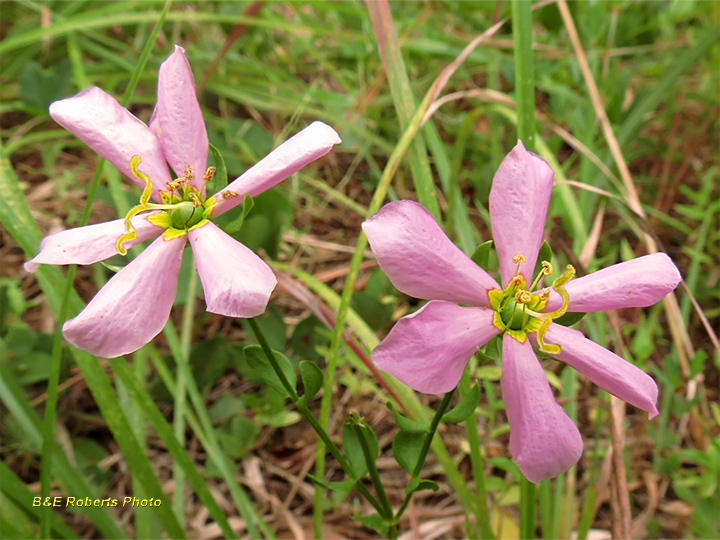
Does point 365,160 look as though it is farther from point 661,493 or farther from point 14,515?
point 14,515

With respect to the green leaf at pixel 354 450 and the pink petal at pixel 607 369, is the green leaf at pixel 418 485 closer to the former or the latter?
the green leaf at pixel 354 450

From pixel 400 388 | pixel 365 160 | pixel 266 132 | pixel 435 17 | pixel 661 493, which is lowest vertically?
pixel 661 493

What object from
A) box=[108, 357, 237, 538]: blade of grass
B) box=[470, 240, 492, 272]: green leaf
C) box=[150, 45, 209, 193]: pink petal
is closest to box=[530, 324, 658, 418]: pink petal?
box=[470, 240, 492, 272]: green leaf

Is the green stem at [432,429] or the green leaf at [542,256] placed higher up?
the green leaf at [542,256]

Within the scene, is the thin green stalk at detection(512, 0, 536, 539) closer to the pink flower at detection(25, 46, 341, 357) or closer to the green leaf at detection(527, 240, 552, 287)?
the green leaf at detection(527, 240, 552, 287)

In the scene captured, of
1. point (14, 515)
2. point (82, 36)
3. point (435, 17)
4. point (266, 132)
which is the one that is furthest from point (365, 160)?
point (14, 515)

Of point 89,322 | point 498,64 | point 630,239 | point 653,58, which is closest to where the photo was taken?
point 89,322

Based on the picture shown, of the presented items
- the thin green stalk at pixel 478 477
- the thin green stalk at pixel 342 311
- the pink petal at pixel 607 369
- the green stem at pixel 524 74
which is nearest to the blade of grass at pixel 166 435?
the thin green stalk at pixel 342 311

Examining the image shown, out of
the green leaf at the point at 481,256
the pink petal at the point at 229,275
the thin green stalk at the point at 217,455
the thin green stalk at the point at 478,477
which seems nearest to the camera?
the pink petal at the point at 229,275
